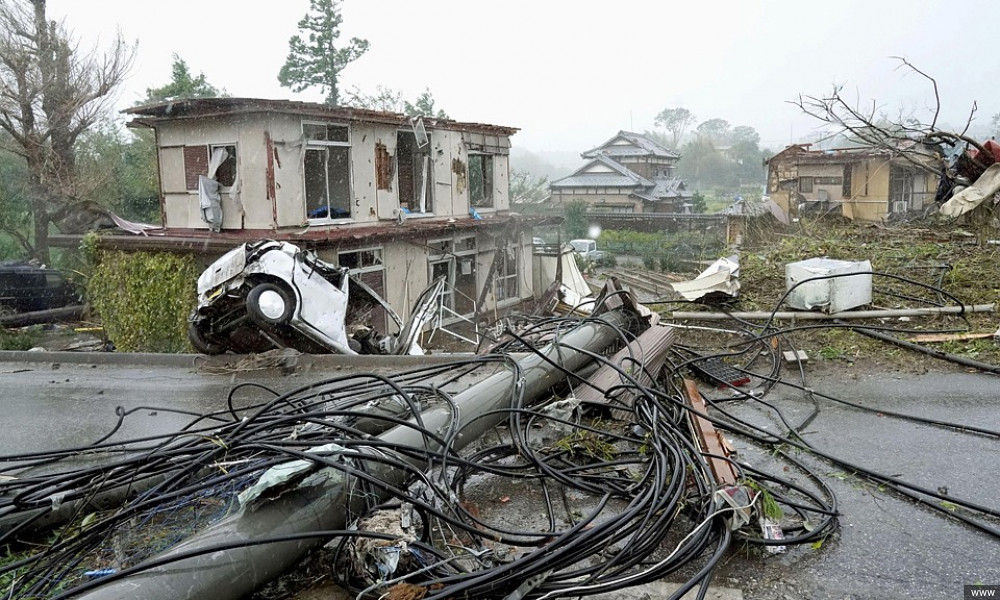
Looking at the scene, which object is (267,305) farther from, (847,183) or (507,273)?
(847,183)

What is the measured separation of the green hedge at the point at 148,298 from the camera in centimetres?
1459

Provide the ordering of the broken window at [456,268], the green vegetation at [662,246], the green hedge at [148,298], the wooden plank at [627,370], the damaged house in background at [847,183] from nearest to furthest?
the wooden plank at [627,370] < the green hedge at [148,298] < the broken window at [456,268] < the damaged house in background at [847,183] < the green vegetation at [662,246]

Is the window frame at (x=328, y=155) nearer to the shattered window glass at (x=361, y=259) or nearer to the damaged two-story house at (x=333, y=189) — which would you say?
the damaged two-story house at (x=333, y=189)

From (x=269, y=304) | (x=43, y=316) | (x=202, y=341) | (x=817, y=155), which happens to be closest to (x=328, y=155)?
(x=202, y=341)

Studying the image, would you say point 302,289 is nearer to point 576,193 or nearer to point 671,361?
point 671,361

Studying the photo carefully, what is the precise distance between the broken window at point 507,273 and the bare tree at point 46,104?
11648 millimetres

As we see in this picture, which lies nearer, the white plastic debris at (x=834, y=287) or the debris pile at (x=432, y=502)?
the debris pile at (x=432, y=502)

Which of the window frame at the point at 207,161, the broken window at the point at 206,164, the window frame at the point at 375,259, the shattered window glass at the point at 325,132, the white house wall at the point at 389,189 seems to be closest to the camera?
the window frame at the point at 207,161

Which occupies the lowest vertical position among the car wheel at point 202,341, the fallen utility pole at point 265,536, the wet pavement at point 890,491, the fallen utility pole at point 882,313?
the wet pavement at point 890,491

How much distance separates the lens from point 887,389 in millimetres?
5672

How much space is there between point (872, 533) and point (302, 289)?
21.3ft

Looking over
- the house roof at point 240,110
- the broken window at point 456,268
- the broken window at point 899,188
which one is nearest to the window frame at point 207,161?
the house roof at point 240,110

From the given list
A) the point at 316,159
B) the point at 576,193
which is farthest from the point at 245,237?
the point at 576,193

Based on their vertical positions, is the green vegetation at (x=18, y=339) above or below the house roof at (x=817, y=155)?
below
